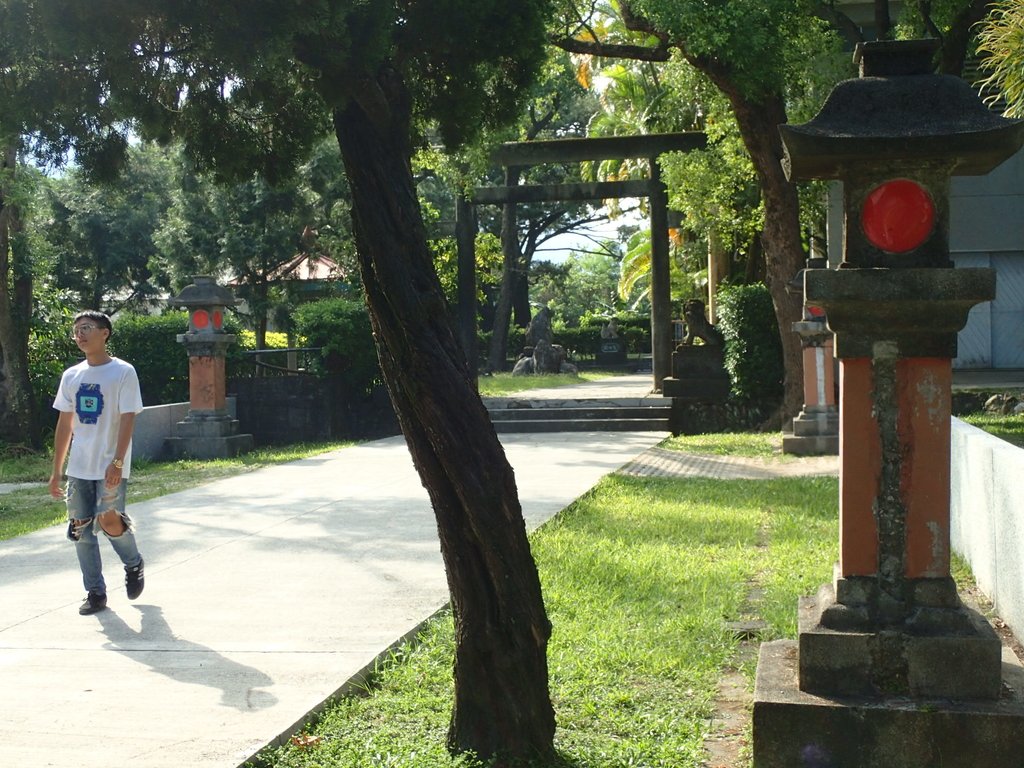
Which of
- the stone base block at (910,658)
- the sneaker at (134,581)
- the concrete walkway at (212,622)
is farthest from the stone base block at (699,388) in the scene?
the stone base block at (910,658)

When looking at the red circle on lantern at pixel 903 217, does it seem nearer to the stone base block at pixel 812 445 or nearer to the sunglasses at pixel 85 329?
the sunglasses at pixel 85 329

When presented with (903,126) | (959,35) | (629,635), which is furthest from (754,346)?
(903,126)

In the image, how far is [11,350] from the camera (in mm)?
17859

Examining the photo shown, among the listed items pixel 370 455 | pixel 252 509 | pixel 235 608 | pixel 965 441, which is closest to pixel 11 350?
pixel 370 455

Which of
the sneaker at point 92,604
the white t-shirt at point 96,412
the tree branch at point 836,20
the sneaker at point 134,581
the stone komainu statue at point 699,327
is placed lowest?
the sneaker at point 92,604

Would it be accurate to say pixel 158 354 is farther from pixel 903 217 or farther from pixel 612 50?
pixel 903 217

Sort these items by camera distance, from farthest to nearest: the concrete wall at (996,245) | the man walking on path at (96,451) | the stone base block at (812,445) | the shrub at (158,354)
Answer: the concrete wall at (996,245), the shrub at (158,354), the stone base block at (812,445), the man walking on path at (96,451)

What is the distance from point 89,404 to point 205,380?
35.2ft

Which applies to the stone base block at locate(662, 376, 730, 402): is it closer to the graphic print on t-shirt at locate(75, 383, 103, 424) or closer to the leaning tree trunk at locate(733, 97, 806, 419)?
the leaning tree trunk at locate(733, 97, 806, 419)

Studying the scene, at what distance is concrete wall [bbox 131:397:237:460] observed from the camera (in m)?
16.5

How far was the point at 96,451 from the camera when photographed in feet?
22.1

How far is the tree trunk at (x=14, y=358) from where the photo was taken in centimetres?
1767

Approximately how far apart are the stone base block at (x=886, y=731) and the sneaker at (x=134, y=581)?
3.90 meters

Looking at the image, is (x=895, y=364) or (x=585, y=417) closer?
(x=895, y=364)
